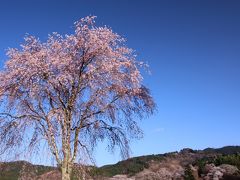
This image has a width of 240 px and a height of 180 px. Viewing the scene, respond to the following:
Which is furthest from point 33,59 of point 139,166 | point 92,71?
point 139,166

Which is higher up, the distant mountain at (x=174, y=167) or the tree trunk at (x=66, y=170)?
the distant mountain at (x=174, y=167)

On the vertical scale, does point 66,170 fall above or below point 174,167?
below

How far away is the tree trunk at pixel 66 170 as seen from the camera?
1955 cm

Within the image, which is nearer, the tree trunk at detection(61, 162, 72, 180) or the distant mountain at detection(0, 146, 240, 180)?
the tree trunk at detection(61, 162, 72, 180)

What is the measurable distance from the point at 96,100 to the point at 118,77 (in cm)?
172

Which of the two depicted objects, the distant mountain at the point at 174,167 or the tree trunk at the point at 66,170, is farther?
the distant mountain at the point at 174,167

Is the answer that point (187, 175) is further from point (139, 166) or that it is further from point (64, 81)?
point (139, 166)

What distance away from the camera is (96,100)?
67.3 feet

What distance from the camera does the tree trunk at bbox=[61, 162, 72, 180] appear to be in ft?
64.1

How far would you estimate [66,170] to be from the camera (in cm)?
1961

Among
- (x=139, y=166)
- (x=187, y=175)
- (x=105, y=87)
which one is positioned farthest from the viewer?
(x=139, y=166)

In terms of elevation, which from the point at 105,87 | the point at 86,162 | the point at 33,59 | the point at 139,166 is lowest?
the point at 86,162

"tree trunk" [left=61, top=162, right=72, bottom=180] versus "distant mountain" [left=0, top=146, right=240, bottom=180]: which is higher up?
"distant mountain" [left=0, top=146, right=240, bottom=180]

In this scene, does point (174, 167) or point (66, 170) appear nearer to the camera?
point (66, 170)
